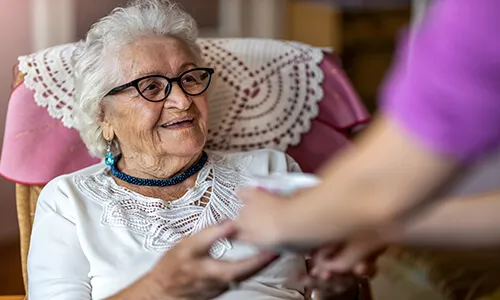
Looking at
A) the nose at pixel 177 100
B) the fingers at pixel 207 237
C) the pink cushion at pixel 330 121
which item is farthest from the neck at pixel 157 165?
the fingers at pixel 207 237

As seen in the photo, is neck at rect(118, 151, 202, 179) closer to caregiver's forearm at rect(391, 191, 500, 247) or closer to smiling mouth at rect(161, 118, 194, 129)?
smiling mouth at rect(161, 118, 194, 129)

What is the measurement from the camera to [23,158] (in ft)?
6.13

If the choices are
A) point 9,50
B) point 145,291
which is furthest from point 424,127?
point 9,50

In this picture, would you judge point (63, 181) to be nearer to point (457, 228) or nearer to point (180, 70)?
point (180, 70)

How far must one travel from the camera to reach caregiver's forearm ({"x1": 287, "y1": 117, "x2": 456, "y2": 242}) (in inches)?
26.0

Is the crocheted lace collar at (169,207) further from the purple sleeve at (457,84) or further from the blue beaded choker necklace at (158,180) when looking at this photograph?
the purple sleeve at (457,84)

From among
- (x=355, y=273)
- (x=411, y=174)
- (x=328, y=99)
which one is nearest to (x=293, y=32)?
(x=328, y=99)

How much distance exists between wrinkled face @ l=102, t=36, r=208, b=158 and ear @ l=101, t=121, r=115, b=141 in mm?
59

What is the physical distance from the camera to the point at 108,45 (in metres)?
1.69

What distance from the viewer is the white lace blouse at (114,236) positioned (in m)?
1.55

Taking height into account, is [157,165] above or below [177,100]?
below

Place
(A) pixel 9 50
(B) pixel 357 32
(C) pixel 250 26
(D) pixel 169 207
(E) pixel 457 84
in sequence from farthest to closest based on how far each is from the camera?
(B) pixel 357 32
(C) pixel 250 26
(A) pixel 9 50
(D) pixel 169 207
(E) pixel 457 84

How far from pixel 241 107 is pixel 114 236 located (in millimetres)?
577

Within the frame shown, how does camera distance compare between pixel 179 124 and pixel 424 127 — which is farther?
pixel 179 124
